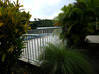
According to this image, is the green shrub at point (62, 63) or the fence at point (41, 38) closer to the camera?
the green shrub at point (62, 63)

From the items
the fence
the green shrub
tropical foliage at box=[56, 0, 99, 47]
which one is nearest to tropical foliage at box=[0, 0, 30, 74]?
the fence

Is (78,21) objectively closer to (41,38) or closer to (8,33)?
(41,38)

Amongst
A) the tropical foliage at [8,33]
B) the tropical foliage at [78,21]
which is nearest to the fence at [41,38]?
the tropical foliage at [78,21]

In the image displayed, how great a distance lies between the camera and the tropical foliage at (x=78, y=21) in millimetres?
1679

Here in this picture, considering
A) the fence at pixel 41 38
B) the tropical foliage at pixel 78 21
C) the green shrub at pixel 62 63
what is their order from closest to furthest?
the green shrub at pixel 62 63 → the tropical foliage at pixel 78 21 → the fence at pixel 41 38

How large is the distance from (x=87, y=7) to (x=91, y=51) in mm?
963

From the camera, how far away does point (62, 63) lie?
4.61 feet

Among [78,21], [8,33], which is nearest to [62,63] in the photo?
[78,21]

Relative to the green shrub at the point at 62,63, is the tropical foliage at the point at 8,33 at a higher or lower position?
higher

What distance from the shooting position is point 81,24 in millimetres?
1732

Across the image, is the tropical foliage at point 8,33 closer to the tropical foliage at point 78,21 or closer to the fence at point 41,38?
the fence at point 41,38

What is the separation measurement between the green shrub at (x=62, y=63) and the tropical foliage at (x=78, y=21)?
1.46 feet

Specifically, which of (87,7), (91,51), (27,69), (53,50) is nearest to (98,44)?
(91,51)

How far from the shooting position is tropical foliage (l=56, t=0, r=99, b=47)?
5.51ft
